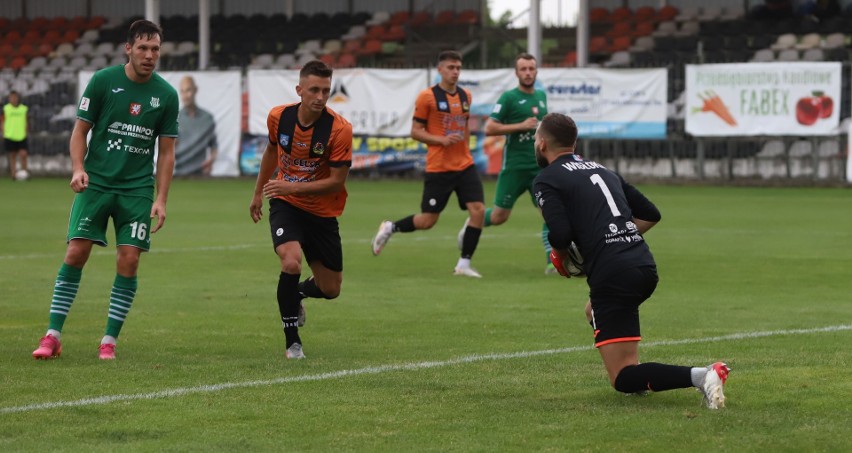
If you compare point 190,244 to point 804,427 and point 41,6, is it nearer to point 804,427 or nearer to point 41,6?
point 804,427

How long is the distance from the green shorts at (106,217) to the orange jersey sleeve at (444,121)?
6164 mm

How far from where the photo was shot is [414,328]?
10328 mm

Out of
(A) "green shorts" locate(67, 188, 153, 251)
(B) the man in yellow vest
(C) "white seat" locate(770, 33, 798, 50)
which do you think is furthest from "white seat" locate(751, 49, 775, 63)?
(A) "green shorts" locate(67, 188, 153, 251)

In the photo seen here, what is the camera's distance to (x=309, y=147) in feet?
29.6

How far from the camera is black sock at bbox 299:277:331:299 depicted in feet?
31.3

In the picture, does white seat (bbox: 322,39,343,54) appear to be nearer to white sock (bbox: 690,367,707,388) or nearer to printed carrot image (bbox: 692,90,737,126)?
printed carrot image (bbox: 692,90,737,126)

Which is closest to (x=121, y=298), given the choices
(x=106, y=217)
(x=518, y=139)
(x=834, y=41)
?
(x=106, y=217)

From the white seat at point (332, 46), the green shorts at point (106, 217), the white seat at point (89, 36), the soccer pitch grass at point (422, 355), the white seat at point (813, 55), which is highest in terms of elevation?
the white seat at point (89, 36)

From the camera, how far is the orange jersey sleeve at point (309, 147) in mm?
9023

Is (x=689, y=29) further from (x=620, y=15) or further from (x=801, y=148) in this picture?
(x=801, y=148)

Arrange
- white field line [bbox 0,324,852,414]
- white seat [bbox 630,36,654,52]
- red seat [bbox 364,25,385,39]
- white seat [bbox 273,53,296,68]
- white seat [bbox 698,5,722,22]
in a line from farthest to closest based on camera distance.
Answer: red seat [bbox 364,25,385,39] < white seat [bbox 273,53,296,68] < white seat [bbox 698,5,722,22] < white seat [bbox 630,36,654,52] < white field line [bbox 0,324,852,414]

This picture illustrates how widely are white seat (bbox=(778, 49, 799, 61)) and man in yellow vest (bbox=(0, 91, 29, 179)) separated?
57.8ft

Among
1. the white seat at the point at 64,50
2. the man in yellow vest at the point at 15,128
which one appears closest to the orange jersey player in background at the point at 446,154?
the man in yellow vest at the point at 15,128

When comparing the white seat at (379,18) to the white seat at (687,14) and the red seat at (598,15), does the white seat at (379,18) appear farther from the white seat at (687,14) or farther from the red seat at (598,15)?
the white seat at (687,14)
